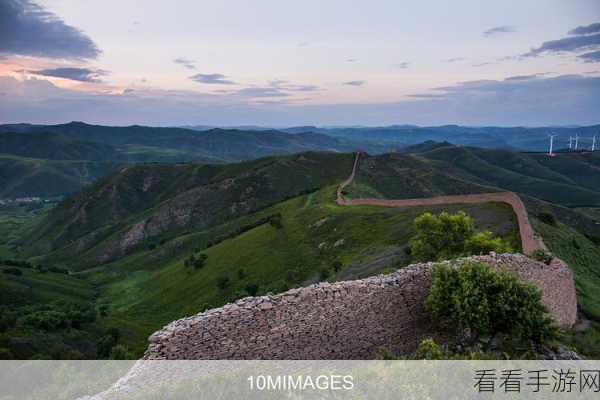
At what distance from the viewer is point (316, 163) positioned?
161125 mm

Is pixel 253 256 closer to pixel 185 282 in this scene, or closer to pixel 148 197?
pixel 185 282

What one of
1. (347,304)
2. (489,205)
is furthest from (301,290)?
(489,205)

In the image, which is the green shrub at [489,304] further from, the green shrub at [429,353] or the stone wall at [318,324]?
the green shrub at [429,353]

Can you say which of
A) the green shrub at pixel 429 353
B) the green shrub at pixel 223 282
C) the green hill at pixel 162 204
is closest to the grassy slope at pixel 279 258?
the green shrub at pixel 223 282

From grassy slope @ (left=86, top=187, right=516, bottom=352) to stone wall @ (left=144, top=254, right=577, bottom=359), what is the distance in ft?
55.8

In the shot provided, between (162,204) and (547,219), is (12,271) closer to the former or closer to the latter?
(162,204)

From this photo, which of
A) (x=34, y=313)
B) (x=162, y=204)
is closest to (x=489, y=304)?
(x=34, y=313)

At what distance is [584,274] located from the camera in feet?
123

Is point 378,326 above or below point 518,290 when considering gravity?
below

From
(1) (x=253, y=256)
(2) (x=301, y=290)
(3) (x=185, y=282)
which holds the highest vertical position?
(2) (x=301, y=290)

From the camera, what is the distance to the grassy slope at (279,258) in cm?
5006

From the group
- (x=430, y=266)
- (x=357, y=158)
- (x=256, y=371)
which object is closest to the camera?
(x=256, y=371)

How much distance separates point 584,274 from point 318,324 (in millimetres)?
32132

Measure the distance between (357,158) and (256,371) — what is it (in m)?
142
